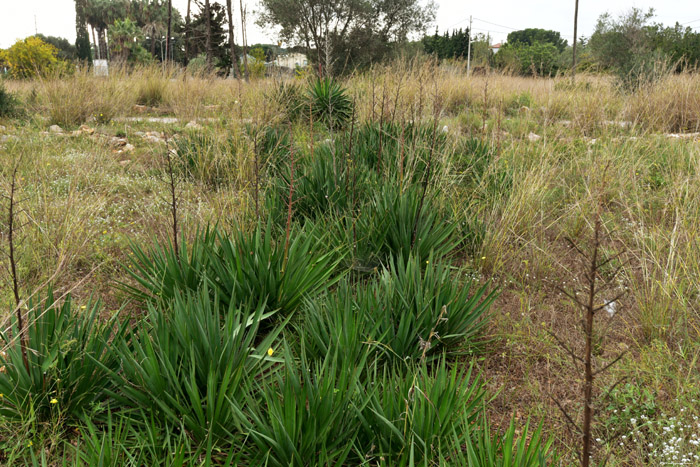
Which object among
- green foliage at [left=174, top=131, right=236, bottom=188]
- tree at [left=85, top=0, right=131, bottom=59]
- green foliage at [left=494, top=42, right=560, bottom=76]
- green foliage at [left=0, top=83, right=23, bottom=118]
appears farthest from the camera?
tree at [left=85, top=0, right=131, bottom=59]

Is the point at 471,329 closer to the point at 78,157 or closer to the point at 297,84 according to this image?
the point at 78,157

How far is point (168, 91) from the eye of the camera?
10.9 meters

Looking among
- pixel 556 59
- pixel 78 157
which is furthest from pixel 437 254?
pixel 556 59

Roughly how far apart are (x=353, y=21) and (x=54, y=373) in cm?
2325

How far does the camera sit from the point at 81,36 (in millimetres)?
48219

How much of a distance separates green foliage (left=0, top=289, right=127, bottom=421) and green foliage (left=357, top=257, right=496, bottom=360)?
1150 mm

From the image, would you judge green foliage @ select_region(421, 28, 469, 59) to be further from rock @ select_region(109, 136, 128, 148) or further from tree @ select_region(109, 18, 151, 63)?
rock @ select_region(109, 136, 128, 148)

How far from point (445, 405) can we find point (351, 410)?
1.14ft

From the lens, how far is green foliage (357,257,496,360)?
7.60 feet

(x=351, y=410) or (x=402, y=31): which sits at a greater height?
(x=402, y=31)

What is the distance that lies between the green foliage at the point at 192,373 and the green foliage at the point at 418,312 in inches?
24.2

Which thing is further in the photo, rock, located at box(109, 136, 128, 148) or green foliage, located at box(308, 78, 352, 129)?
green foliage, located at box(308, 78, 352, 129)

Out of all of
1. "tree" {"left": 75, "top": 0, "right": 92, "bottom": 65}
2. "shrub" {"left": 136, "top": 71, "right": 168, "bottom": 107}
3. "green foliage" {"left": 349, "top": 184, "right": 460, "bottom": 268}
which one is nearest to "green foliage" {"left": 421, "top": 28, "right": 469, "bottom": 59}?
"tree" {"left": 75, "top": 0, "right": 92, "bottom": 65}

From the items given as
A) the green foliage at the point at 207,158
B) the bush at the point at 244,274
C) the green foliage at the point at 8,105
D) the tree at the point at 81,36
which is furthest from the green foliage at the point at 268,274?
the tree at the point at 81,36
